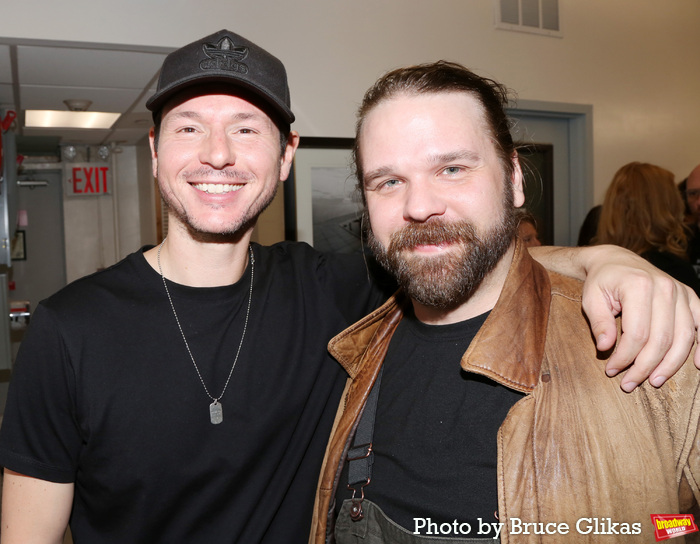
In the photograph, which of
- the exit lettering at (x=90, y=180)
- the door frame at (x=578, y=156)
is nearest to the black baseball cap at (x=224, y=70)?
the door frame at (x=578, y=156)

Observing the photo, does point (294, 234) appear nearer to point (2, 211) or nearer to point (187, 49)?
point (187, 49)

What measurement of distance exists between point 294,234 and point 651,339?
2306mm

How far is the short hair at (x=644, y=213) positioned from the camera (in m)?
2.91

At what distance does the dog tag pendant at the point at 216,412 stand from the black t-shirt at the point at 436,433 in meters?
0.35

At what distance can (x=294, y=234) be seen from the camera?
3209mm

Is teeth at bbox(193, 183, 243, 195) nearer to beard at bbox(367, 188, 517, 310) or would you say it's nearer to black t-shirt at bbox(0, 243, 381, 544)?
black t-shirt at bbox(0, 243, 381, 544)

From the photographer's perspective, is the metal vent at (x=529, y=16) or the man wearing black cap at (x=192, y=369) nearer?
the man wearing black cap at (x=192, y=369)

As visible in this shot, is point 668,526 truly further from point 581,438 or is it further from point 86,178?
point 86,178

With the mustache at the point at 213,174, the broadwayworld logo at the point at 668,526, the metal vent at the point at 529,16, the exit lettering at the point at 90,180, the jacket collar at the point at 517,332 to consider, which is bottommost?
the broadwayworld logo at the point at 668,526

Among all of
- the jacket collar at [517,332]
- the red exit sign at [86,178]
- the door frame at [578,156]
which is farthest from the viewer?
the red exit sign at [86,178]

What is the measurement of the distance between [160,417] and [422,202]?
82 cm

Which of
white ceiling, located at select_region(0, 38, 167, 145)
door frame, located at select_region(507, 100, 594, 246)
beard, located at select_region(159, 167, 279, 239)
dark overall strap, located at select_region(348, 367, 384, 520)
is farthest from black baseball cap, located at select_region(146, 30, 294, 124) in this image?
door frame, located at select_region(507, 100, 594, 246)

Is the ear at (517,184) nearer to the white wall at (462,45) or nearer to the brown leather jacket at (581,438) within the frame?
the brown leather jacket at (581,438)

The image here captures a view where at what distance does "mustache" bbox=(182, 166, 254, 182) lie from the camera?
1.53 metres
